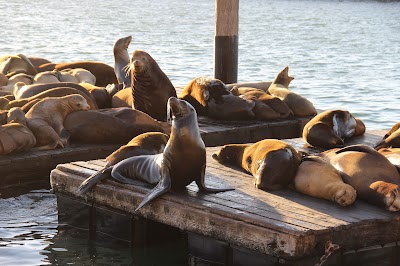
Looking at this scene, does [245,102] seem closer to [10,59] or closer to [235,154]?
[235,154]

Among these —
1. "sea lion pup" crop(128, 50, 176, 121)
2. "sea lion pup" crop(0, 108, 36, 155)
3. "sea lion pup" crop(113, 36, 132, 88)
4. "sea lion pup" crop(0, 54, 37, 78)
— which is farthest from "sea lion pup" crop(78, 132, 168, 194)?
"sea lion pup" crop(0, 54, 37, 78)

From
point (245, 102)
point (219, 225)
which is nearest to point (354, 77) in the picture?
point (245, 102)

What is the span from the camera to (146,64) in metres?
10.2

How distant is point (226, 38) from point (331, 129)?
4.37 metres

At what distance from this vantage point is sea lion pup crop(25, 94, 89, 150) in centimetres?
886

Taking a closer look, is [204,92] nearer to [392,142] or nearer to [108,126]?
[108,126]

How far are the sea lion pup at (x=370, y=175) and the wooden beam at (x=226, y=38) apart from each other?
5961mm

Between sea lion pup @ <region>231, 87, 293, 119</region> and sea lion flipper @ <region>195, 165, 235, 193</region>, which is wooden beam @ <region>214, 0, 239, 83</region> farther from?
sea lion flipper @ <region>195, 165, 235, 193</region>

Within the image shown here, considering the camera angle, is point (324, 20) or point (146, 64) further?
point (324, 20)

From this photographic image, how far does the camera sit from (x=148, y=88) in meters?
10.2

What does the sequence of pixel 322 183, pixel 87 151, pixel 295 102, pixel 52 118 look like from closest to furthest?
pixel 322 183 < pixel 87 151 < pixel 52 118 < pixel 295 102

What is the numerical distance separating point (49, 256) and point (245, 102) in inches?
141

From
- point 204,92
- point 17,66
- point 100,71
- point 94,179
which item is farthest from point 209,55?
point 94,179

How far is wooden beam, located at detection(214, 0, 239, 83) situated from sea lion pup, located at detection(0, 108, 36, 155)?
4442 mm
